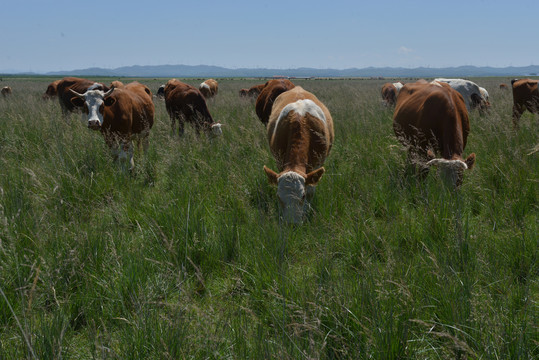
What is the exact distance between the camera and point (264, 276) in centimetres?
293

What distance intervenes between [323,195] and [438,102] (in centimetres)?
251

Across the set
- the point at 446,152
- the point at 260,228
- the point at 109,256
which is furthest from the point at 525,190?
the point at 109,256

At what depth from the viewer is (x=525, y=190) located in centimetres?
438

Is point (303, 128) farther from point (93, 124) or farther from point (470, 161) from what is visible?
point (93, 124)

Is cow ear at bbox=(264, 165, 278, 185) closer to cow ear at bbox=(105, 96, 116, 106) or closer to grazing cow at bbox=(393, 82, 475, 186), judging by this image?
grazing cow at bbox=(393, 82, 475, 186)

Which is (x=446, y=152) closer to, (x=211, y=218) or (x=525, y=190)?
(x=525, y=190)

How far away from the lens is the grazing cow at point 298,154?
429 cm

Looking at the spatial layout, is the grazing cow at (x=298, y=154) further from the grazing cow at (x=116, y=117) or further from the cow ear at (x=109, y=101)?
the cow ear at (x=109, y=101)

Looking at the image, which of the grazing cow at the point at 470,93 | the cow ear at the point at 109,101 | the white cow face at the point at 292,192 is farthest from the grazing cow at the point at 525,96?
the cow ear at the point at 109,101

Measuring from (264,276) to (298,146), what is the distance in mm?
2495

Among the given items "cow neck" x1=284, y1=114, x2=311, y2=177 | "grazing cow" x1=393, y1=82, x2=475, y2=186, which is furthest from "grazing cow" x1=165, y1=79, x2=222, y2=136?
"grazing cow" x1=393, y1=82, x2=475, y2=186

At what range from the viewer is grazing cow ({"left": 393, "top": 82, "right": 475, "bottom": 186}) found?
452cm

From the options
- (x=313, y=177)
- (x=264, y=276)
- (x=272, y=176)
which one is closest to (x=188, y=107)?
(x=272, y=176)

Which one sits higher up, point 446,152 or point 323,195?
point 446,152
